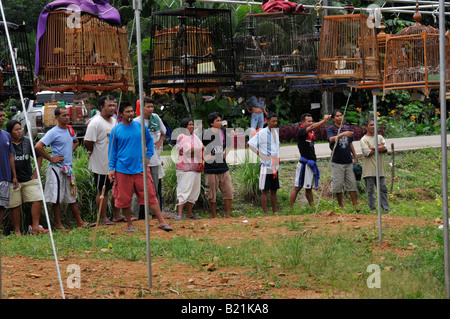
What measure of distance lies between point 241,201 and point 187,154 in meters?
2.43

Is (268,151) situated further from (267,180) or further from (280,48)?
(280,48)

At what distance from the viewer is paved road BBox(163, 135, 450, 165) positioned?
14188mm

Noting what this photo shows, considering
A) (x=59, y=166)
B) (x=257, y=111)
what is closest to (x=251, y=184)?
(x=257, y=111)

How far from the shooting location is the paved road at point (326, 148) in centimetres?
1419

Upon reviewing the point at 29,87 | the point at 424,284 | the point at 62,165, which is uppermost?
the point at 29,87

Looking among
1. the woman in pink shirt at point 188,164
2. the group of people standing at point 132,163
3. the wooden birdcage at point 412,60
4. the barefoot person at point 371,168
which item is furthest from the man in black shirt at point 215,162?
the wooden birdcage at point 412,60

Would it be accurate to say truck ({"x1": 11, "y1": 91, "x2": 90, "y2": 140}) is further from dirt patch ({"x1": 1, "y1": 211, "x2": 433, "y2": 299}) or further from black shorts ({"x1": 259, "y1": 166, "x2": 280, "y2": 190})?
dirt patch ({"x1": 1, "y1": 211, "x2": 433, "y2": 299})

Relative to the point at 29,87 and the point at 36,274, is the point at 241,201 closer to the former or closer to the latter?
the point at 29,87

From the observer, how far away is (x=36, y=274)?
6871mm

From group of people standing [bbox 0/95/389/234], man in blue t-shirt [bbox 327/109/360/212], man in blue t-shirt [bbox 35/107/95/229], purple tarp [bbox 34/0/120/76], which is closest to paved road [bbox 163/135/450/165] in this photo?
group of people standing [bbox 0/95/389/234]

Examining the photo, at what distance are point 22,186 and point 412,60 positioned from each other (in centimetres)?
584

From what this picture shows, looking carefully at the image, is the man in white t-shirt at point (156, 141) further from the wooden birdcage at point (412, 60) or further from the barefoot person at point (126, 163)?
the wooden birdcage at point (412, 60)

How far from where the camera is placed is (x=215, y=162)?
10992mm

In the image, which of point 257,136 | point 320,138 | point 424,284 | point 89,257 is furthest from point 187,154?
point 320,138
